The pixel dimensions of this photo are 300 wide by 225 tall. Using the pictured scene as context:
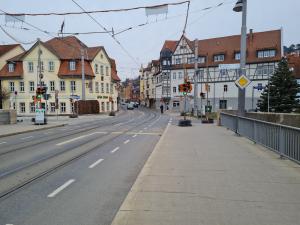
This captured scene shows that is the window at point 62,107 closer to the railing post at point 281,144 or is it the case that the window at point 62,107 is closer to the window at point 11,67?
→ the window at point 11,67

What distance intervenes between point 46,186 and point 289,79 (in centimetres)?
3818

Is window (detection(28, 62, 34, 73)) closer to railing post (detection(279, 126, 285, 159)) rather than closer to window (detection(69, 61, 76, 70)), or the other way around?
window (detection(69, 61, 76, 70))

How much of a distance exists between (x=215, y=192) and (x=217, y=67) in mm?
59466

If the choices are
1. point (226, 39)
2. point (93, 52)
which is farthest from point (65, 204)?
point (226, 39)

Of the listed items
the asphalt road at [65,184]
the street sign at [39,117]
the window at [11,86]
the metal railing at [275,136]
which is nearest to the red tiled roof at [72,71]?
the window at [11,86]

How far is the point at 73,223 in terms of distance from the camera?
4.64m

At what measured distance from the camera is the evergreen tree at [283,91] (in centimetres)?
3875

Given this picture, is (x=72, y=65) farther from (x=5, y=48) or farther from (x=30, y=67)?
(x=5, y=48)

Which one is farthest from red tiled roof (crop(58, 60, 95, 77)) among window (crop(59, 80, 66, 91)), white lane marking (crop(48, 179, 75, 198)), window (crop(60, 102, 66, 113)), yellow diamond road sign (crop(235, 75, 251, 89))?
white lane marking (crop(48, 179, 75, 198))

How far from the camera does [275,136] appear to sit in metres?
9.69

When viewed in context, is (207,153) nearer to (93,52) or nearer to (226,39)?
(93,52)

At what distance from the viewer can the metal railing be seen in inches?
316

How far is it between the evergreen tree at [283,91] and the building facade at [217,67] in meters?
Answer: 14.8

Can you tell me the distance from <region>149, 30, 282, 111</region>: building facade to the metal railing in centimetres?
4195
